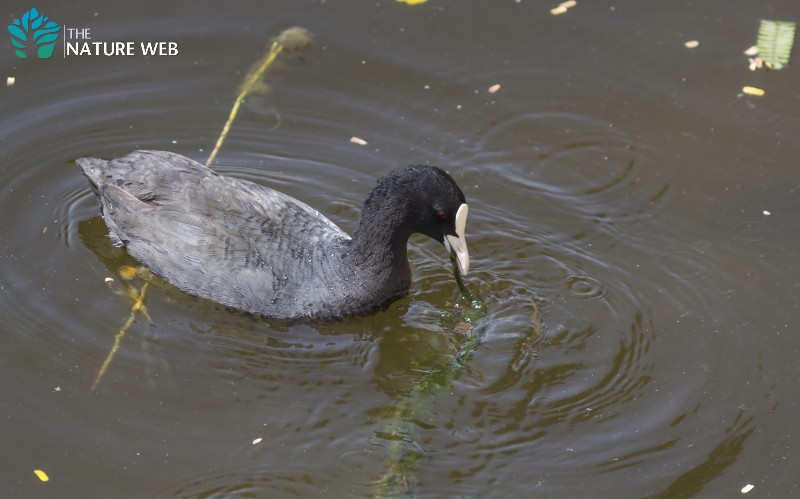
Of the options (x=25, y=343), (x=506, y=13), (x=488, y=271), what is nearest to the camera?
(x=25, y=343)

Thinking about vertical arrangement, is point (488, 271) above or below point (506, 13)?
below

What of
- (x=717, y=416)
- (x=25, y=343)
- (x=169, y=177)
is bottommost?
(x=717, y=416)

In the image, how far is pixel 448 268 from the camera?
7070mm

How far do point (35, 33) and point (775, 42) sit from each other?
18.9 ft

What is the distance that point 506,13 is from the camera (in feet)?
29.9

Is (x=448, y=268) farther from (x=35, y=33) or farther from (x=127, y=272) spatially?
(x=35, y=33)

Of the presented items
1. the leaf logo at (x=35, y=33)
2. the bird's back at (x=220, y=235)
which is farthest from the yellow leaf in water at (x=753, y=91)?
the leaf logo at (x=35, y=33)

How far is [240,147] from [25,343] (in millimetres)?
2212

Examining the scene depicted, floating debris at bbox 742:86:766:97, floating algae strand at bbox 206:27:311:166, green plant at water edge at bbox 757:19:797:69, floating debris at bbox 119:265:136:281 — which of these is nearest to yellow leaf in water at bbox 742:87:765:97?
floating debris at bbox 742:86:766:97

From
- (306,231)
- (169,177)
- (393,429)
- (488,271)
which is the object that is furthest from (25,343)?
(488,271)

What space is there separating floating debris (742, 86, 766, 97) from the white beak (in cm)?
319

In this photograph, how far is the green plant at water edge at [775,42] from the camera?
343 inches

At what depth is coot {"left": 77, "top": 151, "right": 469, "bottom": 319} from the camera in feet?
21.3

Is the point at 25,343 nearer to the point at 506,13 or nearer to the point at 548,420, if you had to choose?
the point at 548,420
